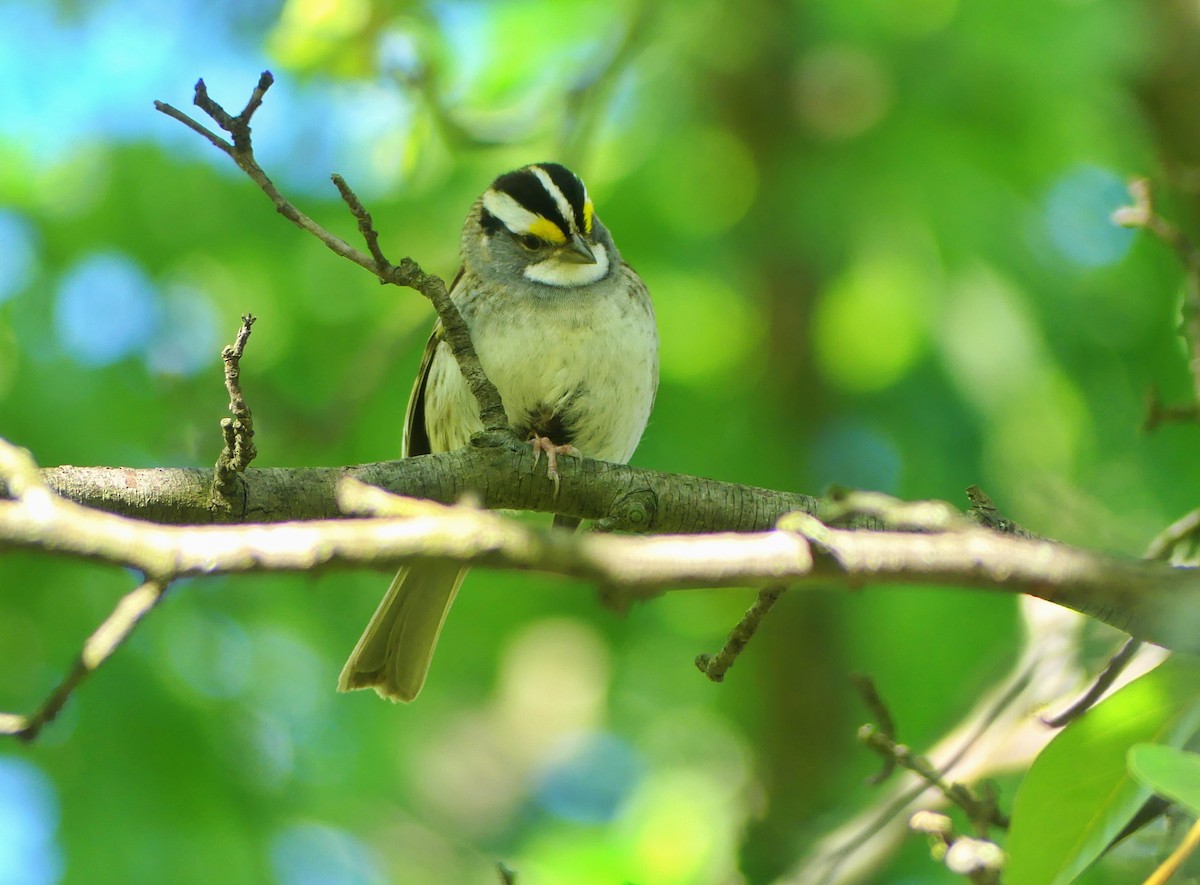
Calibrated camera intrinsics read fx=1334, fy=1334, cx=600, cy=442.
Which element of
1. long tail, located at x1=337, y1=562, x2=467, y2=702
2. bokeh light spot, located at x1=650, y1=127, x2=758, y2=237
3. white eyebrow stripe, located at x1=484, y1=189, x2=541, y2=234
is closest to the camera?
long tail, located at x1=337, y1=562, x2=467, y2=702

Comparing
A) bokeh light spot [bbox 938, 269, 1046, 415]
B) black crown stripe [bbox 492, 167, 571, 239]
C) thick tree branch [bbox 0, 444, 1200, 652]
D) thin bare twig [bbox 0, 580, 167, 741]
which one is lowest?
bokeh light spot [bbox 938, 269, 1046, 415]

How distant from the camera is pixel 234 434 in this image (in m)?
2.69

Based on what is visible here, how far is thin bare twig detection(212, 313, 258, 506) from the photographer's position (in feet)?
8.67

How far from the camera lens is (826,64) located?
24.2 feet

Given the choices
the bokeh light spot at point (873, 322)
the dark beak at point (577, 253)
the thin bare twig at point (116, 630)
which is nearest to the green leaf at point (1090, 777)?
the thin bare twig at point (116, 630)

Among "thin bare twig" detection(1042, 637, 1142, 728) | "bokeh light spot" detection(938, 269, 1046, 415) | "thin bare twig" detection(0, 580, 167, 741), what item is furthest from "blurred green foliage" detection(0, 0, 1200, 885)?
"thin bare twig" detection(0, 580, 167, 741)

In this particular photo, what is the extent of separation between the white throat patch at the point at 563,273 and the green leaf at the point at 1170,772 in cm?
335

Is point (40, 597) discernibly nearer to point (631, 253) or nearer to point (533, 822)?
point (631, 253)

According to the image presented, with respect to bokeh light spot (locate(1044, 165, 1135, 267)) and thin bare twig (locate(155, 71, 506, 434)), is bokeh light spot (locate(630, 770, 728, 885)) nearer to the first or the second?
bokeh light spot (locate(1044, 165, 1135, 267))

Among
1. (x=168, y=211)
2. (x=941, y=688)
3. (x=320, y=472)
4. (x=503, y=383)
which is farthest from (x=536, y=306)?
(x=941, y=688)

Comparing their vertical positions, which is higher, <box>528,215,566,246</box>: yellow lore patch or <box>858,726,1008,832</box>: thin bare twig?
<box>528,215,566,246</box>: yellow lore patch

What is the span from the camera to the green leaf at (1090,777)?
8.06 ft

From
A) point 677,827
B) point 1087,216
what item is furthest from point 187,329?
point 1087,216

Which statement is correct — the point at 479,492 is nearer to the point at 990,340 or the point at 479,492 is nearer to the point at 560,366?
the point at 560,366
